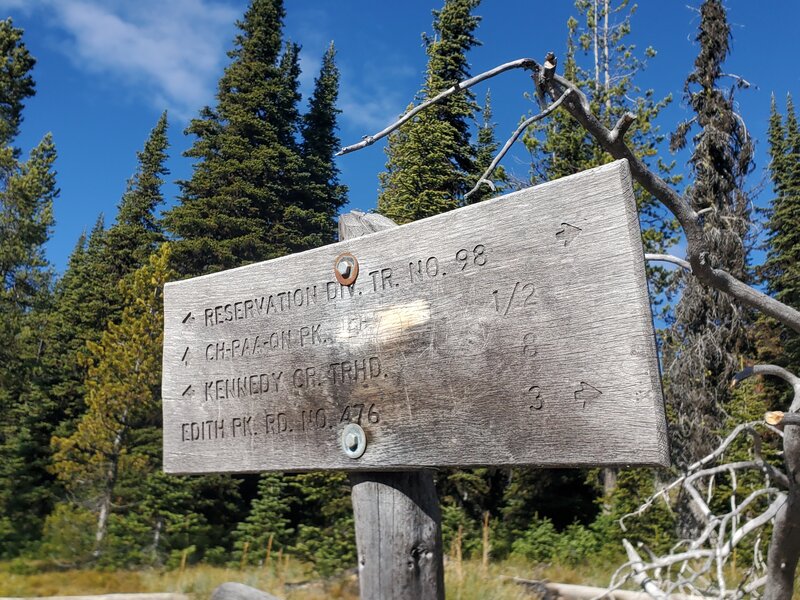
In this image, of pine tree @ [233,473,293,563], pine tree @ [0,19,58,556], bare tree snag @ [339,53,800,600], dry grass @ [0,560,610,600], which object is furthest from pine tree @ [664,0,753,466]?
pine tree @ [0,19,58,556]

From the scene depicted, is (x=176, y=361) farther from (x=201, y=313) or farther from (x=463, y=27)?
(x=463, y=27)

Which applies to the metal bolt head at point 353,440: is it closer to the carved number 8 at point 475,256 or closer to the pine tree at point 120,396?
the carved number 8 at point 475,256

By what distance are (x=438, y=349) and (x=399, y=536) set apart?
0.56 m

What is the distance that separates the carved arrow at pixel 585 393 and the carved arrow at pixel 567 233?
30 cm

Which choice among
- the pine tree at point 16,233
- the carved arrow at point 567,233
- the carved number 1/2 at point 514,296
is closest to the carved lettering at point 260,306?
the carved number 1/2 at point 514,296

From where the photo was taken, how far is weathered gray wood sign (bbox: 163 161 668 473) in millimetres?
1350

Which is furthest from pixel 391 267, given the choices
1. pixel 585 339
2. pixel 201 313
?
pixel 201 313

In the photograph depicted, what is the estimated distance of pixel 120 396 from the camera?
1557cm

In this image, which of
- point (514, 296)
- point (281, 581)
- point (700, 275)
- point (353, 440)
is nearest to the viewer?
point (514, 296)

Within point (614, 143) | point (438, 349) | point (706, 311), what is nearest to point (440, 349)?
point (438, 349)

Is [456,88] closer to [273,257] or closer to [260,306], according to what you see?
[260,306]

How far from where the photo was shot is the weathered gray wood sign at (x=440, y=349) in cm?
135

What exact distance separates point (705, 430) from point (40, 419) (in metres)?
18.9

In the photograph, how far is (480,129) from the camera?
25.7 meters
